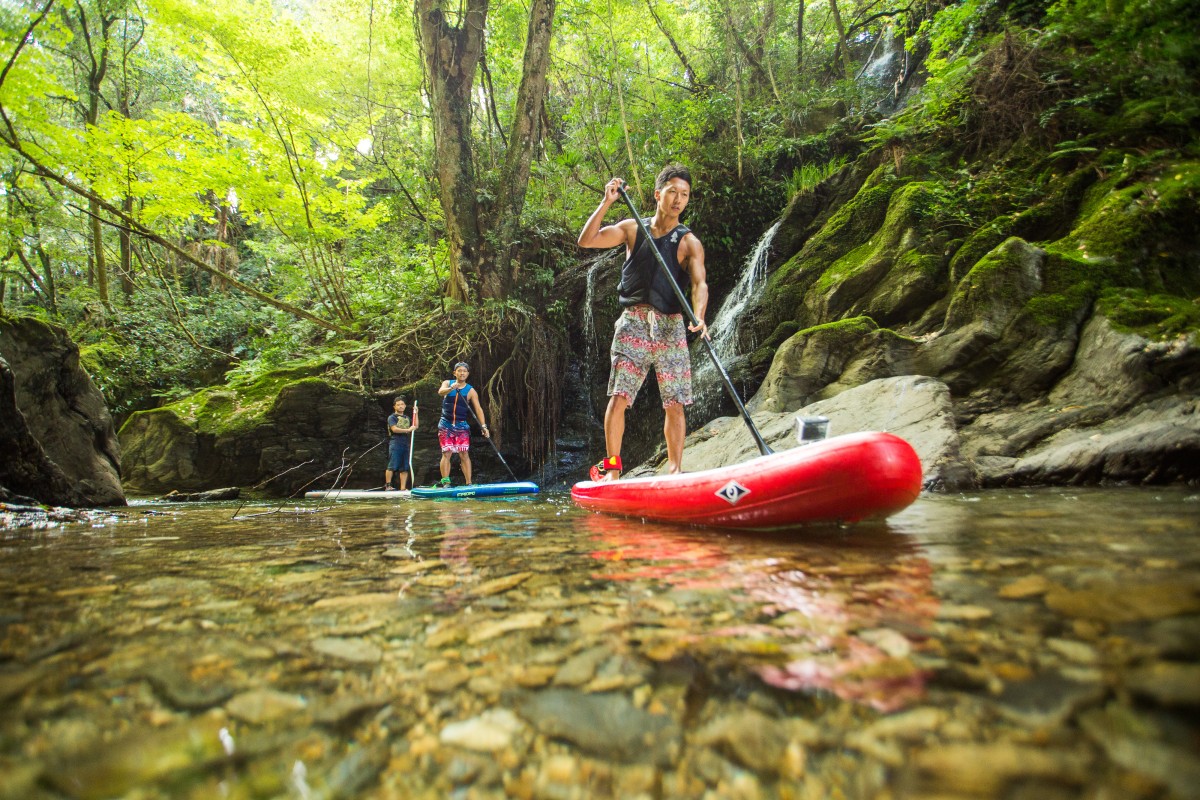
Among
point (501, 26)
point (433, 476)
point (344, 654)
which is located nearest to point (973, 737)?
point (344, 654)

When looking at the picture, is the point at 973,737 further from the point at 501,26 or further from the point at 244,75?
the point at 501,26

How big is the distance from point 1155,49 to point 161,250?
919 inches

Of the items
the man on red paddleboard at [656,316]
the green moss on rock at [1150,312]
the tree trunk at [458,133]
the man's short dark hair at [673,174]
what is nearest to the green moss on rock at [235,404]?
the tree trunk at [458,133]

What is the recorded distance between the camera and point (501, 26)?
12.3 metres

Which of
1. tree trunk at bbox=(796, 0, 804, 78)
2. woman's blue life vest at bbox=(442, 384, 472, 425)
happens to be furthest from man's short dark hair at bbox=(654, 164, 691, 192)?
tree trunk at bbox=(796, 0, 804, 78)

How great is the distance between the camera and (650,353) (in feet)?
14.2

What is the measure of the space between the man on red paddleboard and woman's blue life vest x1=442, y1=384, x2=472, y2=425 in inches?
194

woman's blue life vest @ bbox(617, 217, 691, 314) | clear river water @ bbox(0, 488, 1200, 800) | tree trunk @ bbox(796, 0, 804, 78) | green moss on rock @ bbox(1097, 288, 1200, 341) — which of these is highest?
tree trunk @ bbox(796, 0, 804, 78)

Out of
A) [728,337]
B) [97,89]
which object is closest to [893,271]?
[728,337]

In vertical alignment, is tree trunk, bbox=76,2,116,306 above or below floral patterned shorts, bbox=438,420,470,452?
above

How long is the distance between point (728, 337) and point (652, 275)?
184 inches

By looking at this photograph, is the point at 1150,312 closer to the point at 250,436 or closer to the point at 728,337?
the point at 728,337

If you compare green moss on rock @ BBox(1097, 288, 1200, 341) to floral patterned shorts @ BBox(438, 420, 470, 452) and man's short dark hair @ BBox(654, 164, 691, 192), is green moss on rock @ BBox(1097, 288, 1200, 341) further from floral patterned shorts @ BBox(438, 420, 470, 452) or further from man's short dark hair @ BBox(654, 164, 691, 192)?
floral patterned shorts @ BBox(438, 420, 470, 452)

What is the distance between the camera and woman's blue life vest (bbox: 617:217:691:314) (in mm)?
4242
